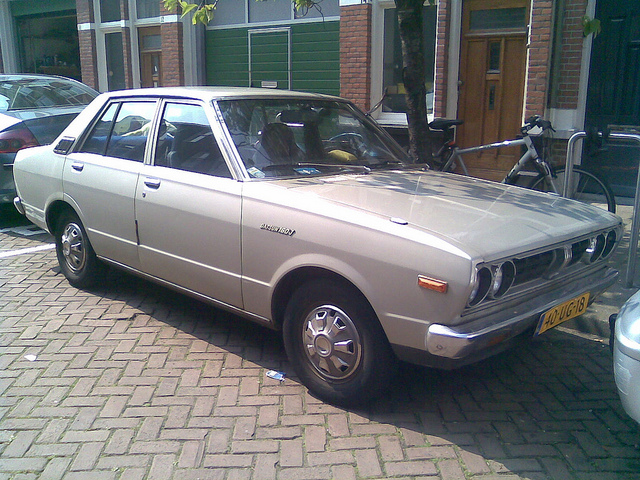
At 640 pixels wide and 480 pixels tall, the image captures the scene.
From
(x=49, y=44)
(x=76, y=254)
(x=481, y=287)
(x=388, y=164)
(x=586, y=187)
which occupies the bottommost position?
(x=76, y=254)

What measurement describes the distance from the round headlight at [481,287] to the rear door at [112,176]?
268cm

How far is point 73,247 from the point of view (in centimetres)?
546

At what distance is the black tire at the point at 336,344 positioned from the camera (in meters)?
3.37

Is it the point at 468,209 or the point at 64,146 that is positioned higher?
the point at 64,146

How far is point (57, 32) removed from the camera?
18578 millimetres

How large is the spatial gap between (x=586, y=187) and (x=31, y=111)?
6.95 metres

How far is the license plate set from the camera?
3.41m

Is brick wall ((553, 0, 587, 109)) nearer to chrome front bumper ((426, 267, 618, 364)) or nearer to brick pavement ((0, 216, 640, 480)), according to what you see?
brick pavement ((0, 216, 640, 480))

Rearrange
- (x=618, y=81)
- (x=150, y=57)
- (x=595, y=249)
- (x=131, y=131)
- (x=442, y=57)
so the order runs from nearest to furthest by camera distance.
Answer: (x=595, y=249), (x=131, y=131), (x=618, y=81), (x=442, y=57), (x=150, y=57)

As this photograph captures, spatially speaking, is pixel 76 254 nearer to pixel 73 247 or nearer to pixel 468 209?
pixel 73 247

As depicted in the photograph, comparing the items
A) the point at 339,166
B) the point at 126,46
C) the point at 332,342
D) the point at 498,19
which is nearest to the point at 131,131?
the point at 339,166

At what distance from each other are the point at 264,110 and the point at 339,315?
177cm

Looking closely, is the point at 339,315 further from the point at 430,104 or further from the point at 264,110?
the point at 430,104

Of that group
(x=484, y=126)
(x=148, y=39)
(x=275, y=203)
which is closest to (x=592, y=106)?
(x=484, y=126)
